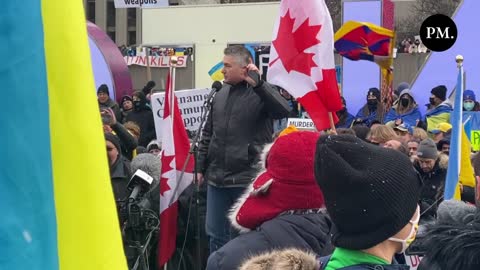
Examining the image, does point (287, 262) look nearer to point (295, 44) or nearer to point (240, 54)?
point (295, 44)

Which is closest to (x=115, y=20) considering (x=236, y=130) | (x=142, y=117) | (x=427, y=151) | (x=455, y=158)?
(x=142, y=117)

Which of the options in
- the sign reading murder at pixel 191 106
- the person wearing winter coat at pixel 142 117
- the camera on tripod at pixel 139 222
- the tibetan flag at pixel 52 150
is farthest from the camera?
the person wearing winter coat at pixel 142 117

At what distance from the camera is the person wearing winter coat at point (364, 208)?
2.08 meters

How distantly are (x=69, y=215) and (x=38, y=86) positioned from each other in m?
0.23

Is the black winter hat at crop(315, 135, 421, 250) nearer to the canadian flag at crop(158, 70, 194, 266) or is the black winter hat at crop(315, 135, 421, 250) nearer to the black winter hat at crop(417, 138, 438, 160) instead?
the black winter hat at crop(417, 138, 438, 160)

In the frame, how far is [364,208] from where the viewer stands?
2088 millimetres

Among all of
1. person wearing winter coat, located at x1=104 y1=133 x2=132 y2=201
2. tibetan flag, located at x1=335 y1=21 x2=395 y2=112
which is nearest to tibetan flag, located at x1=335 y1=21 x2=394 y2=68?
tibetan flag, located at x1=335 y1=21 x2=395 y2=112

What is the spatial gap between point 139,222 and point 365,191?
4375mm

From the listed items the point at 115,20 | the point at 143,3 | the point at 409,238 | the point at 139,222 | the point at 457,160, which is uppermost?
the point at 143,3

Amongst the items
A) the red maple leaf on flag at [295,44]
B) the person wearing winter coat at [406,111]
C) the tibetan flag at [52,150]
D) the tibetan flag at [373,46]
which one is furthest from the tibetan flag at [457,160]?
the tibetan flag at [52,150]

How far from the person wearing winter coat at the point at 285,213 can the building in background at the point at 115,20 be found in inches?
2039

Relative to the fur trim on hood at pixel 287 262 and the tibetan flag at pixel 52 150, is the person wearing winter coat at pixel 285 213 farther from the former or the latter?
the tibetan flag at pixel 52 150

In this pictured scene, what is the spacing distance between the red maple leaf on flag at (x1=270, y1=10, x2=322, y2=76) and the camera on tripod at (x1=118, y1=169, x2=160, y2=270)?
1530 mm

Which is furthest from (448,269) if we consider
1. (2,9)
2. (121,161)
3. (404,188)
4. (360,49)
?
(360,49)
